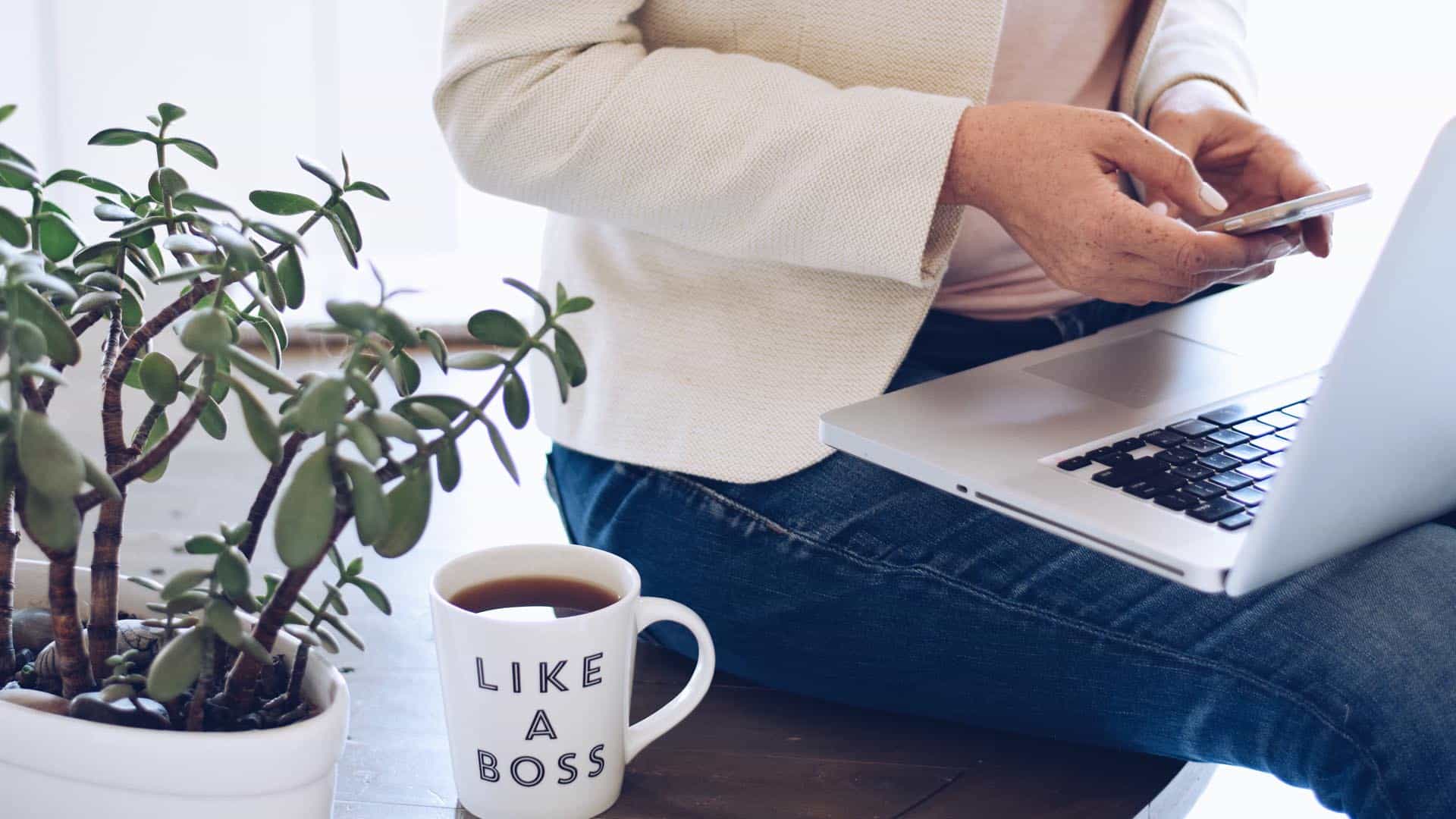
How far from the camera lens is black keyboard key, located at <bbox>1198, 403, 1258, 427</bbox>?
2.47 feet

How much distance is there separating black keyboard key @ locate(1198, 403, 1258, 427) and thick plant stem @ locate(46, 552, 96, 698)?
0.61 m

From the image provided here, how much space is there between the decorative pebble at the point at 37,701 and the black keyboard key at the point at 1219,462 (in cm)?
57

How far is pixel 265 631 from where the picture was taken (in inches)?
21.0

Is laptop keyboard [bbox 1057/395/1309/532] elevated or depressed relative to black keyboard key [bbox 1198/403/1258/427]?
elevated

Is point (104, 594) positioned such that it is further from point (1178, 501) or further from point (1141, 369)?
point (1141, 369)

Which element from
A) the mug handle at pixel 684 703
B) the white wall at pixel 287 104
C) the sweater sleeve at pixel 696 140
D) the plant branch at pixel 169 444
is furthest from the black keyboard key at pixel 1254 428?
the white wall at pixel 287 104

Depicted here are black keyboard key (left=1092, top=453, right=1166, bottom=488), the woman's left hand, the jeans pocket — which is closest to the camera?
black keyboard key (left=1092, top=453, right=1166, bottom=488)

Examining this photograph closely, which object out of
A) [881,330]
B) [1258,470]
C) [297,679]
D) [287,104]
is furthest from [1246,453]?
[287,104]

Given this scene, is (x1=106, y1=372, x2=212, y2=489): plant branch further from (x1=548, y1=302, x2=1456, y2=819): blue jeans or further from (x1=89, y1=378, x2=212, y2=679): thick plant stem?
(x1=548, y1=302, x2=1456, y2=819): blue jeans

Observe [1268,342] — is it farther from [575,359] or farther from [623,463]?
[575,359]

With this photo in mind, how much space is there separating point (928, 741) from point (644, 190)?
419mm

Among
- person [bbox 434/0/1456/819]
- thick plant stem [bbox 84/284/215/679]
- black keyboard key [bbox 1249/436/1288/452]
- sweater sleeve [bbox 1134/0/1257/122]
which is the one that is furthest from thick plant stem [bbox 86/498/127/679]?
sweater sleeve [bbox 1134/0/1257/122]

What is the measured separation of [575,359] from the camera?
1.80 feet

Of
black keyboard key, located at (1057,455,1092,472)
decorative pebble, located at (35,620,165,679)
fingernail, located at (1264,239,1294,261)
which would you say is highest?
fingernail, located at (1264,239,1294,261)
